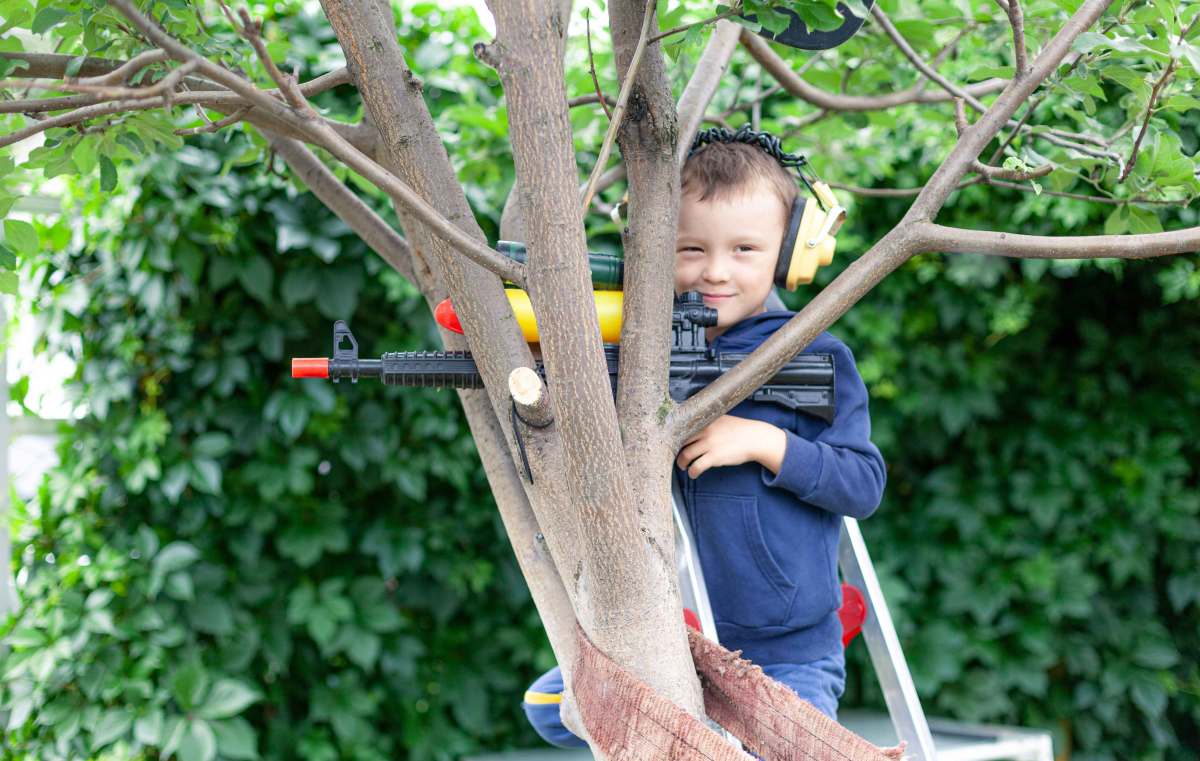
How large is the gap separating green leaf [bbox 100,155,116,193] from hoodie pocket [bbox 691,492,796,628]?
0.83 m

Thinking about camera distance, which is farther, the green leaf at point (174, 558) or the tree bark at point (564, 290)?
the green leaf at point (174, 558)

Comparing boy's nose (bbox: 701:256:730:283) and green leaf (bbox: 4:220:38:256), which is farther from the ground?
green leaf (bbox: 4:220:38:256)

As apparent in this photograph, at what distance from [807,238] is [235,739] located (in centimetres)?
168

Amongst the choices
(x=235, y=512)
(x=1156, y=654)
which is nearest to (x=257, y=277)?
(x=235, y=512)

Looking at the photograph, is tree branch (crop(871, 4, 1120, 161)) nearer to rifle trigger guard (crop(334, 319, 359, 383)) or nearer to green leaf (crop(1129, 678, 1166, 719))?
rifle trigger guard (crop(334, 319, 359, 383))

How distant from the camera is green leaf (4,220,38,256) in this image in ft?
4.16

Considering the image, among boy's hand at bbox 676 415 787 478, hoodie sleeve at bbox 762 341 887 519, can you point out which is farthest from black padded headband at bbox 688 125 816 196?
boy's hand at bbox 676 415 787 478

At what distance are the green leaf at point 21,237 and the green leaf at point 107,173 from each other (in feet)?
0.33

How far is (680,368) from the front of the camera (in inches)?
49.6

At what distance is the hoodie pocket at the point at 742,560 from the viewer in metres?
1.35

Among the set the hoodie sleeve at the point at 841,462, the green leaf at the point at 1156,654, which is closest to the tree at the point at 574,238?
the hoodie sleeve at the point at 841,462

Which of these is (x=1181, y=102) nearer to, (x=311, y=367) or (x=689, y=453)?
(x=689, y=453)

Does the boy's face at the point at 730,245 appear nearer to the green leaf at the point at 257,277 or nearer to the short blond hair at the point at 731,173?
the short blond hair at the point at 731,173

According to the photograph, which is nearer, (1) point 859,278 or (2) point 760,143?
(1) point 859,278
